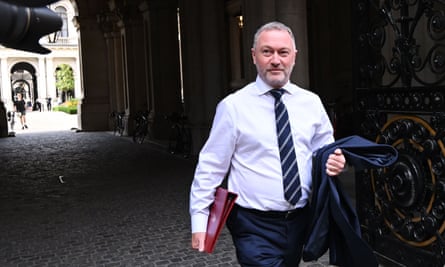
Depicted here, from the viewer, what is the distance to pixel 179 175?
435 inches

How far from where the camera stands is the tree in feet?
258

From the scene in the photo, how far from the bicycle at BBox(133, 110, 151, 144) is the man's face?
16197 mm

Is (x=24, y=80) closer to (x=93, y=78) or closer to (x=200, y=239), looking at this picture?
(x=93, y=78)

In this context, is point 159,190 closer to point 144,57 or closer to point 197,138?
point 197,138

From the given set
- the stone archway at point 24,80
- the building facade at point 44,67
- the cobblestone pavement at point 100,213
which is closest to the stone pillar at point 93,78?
the cobblestone pavement at point 100,213

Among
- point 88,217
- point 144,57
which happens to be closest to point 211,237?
point 88,217

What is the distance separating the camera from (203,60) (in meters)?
14.2

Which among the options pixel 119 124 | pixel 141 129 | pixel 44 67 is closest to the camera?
pixel 141 129

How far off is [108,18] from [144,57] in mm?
4554

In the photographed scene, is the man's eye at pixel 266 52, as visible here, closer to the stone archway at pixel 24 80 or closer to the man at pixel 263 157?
the man at pixel 263 157

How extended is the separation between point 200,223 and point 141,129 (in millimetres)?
16463

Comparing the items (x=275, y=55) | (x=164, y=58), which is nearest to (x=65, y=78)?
(x=164, y=58)

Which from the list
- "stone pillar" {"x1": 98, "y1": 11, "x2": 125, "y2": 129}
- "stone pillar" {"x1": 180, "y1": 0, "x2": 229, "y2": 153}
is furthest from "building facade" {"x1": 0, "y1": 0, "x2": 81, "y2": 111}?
"stone pillar" {"x1": 180, "y1": 0, "x2": 229, "y2": 153}

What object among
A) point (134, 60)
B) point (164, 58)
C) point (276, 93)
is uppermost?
point (134, 60)
